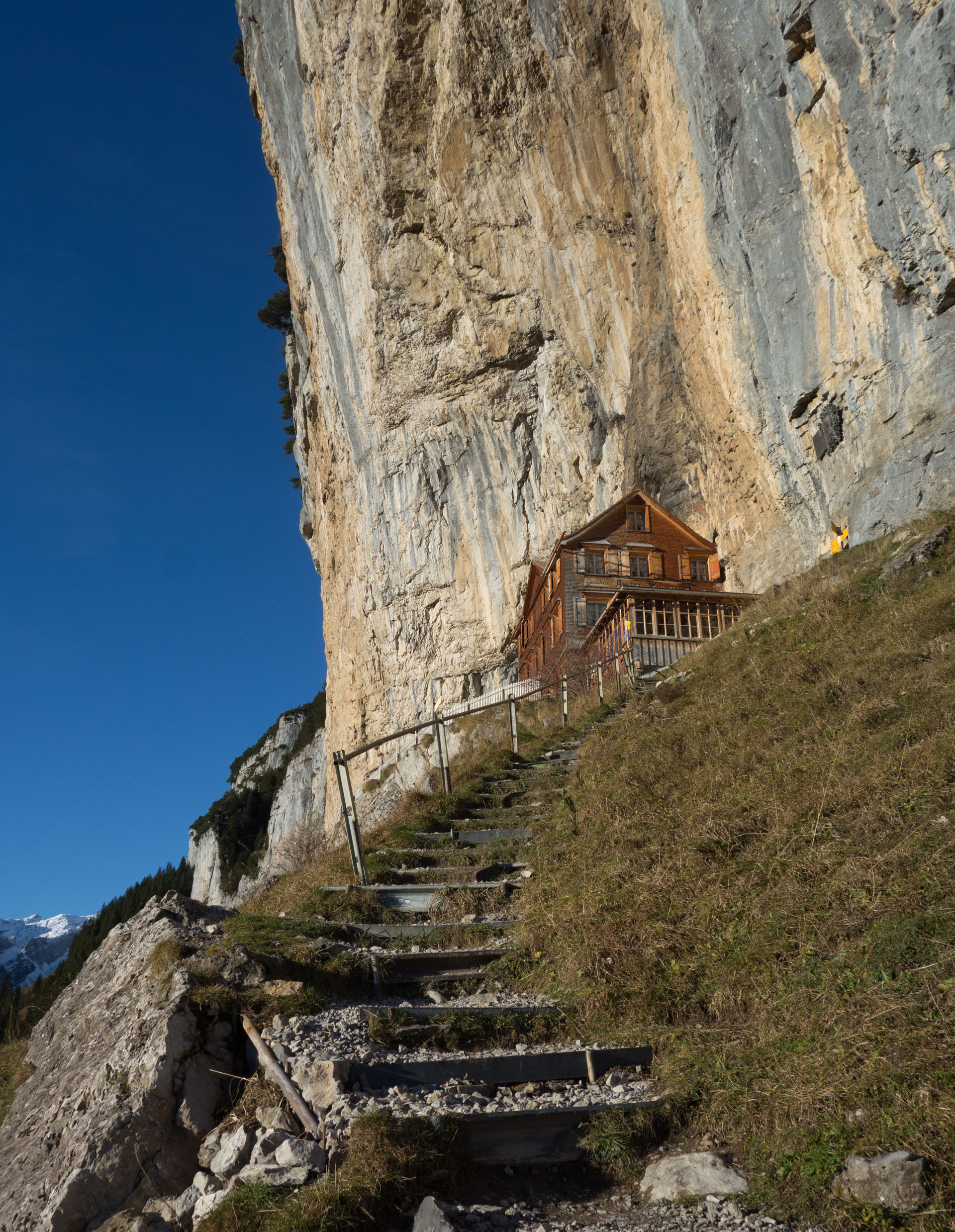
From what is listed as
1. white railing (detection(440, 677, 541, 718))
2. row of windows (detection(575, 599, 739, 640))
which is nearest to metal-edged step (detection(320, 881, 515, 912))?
row of windows (detection(575, 599, 739, 640))

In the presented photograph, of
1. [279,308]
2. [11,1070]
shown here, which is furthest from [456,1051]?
[279,308]

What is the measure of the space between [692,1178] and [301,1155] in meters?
2.14

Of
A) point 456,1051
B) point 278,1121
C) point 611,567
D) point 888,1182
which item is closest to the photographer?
point 888,1182

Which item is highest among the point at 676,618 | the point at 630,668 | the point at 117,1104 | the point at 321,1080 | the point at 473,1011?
the point at 676,618

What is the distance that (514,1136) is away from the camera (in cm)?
486

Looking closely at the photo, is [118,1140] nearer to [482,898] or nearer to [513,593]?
[482,898]

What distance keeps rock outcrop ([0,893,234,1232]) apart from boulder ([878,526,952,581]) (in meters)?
11.3

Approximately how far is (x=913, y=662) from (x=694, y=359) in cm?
1884

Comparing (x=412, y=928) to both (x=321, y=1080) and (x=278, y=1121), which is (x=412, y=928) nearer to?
(x=321, y=1080)

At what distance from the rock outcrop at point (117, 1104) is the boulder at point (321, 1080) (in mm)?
650

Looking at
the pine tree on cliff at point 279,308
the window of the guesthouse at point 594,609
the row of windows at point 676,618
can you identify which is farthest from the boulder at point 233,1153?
the pine tree on cliff at point 279,308

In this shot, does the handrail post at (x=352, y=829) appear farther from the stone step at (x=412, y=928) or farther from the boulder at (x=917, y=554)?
the boulder at (x=917, y=554)

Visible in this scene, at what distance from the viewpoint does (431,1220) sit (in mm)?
3840

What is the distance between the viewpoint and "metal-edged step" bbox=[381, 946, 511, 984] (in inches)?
281
